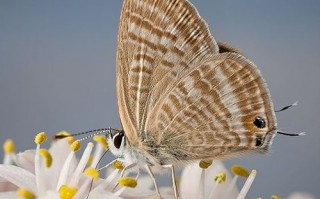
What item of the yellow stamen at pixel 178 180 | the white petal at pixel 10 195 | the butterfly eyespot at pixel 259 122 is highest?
the white petal at pixel 10 195

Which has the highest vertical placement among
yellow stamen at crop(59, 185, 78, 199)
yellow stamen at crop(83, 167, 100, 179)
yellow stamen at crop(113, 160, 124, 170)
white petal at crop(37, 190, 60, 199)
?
white petal at crop(37, 190, 60, 199)

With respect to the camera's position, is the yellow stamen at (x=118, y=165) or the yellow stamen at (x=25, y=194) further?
the yellow stamen at (x=118, y=165)

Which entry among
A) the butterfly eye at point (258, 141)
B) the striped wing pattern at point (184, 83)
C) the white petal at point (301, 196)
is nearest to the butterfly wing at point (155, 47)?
the striped wing pattern at point (184, 83)

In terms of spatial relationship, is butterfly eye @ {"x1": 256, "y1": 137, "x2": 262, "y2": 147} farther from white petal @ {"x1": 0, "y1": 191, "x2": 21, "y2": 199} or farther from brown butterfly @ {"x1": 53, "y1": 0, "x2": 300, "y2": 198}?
white petal @ {"x1": 0, "y1": 191, "x2": 21, "y2": 199}

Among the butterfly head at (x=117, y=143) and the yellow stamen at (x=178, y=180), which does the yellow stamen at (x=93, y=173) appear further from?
the yellow stamen at (x=178, y=180)

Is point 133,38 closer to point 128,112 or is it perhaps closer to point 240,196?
point 128,112

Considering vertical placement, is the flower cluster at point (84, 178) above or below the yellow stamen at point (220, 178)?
above

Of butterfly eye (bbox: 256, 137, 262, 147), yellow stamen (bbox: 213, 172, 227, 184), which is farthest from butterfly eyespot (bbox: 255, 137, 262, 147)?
yellow stamen (bbox: 213, 172, 227, 184)

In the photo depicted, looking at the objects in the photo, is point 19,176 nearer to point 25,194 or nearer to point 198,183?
point 25,194
